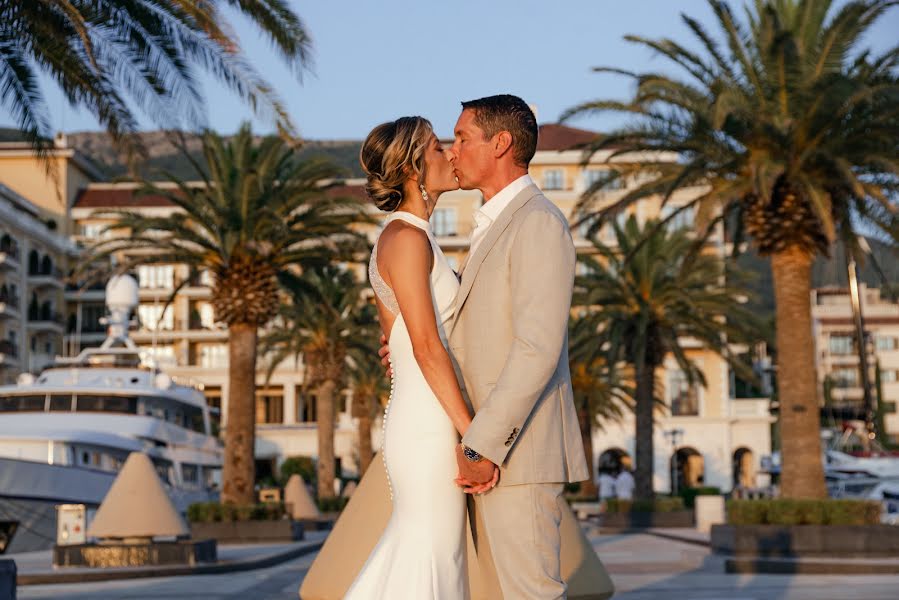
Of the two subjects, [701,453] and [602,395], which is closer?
[602,395]

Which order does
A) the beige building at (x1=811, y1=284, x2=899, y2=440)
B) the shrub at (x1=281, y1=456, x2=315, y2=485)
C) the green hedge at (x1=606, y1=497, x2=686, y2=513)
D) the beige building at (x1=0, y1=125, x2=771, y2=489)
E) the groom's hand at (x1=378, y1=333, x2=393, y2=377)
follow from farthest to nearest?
1. the beige building at (x1=811, y1=284, x2=899, y2=440)
2. the beige building at (x1=0, y1=125, x2=771, y2=489)
3. the shrub at (x1=281, y1=456, x2=315, y2=485)
4. the green hedge at (x1=606, y1=497, x2=686, y2=513)
5. the groom's hand at (x1=378, y1=333, x2=393, y2=377)

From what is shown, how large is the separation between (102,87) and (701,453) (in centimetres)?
7411

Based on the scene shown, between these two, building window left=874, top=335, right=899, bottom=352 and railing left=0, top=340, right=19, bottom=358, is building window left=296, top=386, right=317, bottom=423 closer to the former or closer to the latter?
railing left=0, top=340, right=19, bottom=358

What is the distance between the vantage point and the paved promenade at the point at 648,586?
13.1 meters

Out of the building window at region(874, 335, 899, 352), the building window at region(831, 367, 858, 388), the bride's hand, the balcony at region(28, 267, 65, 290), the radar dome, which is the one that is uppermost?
the balcony at region(28, 267, 65, 290)

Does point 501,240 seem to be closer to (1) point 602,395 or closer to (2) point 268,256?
(2) point 268,256

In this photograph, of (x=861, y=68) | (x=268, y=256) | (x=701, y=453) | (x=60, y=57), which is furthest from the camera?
(x=701, y=453)

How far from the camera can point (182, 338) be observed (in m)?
89.4

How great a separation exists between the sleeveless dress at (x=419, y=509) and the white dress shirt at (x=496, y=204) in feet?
0.91

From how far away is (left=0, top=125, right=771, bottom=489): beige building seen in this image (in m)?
84.6

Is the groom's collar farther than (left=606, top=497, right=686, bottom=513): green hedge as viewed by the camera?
No

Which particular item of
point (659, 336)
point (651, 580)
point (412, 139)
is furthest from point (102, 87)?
point (659, 336)

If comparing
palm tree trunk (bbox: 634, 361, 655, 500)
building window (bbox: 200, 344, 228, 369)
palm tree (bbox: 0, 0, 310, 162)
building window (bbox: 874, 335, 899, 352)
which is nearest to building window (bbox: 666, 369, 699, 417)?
building window (bbox: 200, 344, 228, 369)

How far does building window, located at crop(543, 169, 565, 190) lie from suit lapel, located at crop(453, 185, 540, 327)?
8240 centimetres
